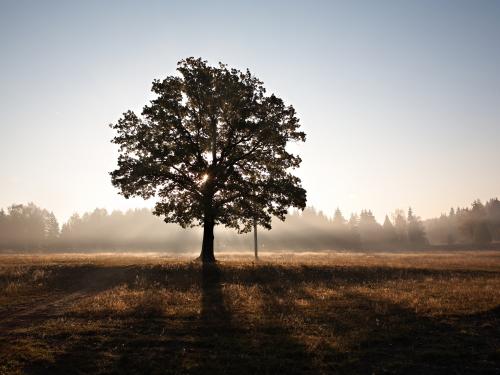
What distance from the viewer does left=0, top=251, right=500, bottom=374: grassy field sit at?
10062 millimetres

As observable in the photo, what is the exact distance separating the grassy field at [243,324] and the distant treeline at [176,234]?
100345mm

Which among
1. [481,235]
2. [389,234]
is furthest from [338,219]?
[481,235]

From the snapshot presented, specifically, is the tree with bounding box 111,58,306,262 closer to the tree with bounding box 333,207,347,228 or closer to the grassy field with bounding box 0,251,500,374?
the grassy field with bounding box 0,251,500,374

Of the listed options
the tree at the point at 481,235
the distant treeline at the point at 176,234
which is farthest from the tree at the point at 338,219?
the tree at the point at 481,235

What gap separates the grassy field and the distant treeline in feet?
329

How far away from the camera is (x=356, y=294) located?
20.0m

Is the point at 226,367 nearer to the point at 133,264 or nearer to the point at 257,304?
the point at 257,304

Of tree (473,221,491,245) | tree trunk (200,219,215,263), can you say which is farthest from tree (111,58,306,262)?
tree (473,221,491,245)

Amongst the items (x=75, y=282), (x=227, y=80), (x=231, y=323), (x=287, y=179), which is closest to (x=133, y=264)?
(x=75, y=282)

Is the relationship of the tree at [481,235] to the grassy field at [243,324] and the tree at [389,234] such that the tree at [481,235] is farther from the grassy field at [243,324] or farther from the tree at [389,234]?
the grassy field at [243,324]

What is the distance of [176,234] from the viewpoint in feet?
486

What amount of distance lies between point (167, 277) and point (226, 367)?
637 inches

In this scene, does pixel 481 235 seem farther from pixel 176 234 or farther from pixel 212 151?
pixel 212 151

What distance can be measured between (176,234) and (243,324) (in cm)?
13712
